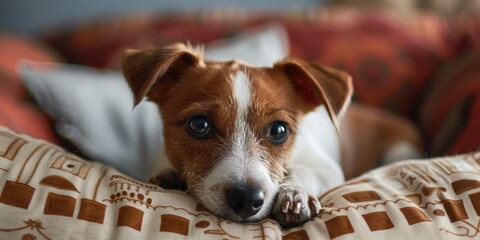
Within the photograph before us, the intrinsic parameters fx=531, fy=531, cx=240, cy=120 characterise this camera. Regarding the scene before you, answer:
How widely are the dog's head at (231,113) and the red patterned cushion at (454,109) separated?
56 centimetres

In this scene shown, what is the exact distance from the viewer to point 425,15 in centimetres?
311

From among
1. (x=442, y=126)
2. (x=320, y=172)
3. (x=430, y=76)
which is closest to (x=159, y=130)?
(x=320, y=172)

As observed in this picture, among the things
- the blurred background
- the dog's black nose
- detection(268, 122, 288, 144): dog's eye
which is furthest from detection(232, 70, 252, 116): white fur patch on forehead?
the blurred background

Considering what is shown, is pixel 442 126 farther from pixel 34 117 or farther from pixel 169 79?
pixel 34 117

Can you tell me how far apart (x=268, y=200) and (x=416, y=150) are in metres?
1.38

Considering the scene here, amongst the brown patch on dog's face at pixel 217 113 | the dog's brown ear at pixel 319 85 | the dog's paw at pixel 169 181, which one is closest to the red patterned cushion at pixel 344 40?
the dog's brown ear at pixel 319 85

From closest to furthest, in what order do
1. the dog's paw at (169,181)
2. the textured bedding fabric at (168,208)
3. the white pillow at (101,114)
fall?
the textured bedding fabric at (168,208) < the dog's paw at (169,181) < the white pillow at (101,114)

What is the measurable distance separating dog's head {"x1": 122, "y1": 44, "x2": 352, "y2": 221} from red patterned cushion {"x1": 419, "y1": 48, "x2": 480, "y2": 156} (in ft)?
1.84

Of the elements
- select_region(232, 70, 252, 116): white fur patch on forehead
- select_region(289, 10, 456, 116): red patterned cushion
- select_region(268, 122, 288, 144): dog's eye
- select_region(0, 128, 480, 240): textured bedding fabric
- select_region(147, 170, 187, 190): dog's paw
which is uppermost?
select_region(289, 10, 456, 116): red patterned cushion

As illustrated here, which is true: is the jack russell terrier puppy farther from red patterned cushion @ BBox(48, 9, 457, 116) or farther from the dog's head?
red patterned cushion @ BBox(48, 9, 457, 116)

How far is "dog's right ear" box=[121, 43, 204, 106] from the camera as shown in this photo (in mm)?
1525

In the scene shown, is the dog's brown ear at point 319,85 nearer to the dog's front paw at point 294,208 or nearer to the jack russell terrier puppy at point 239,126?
the jack russell terrier puppy at point 239,126

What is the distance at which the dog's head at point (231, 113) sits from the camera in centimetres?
137

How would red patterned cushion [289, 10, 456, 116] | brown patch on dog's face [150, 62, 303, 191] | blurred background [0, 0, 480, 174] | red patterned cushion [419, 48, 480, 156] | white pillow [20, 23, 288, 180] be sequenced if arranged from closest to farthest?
brown patch on dog's face [150, 62, 303, 191] → red patterned cushion [419, 48, 480, 156] → white pillow [20, 23, 288, 180] → blurred background [0, 0, 480, 174] → red patterned cushion [289, 10, 456, 116]
